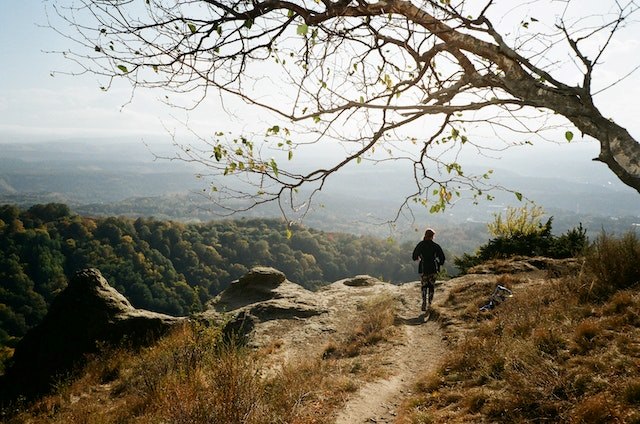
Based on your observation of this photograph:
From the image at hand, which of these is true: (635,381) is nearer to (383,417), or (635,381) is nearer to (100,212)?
(383,417)

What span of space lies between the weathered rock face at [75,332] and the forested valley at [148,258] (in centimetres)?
2614

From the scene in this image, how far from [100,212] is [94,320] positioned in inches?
7992

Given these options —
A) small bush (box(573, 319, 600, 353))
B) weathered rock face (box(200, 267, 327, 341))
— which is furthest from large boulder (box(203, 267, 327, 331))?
small bush (box(573, 319, 600, 353))

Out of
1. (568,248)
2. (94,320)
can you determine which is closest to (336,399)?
(94,320)

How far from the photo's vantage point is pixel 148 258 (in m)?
56.3

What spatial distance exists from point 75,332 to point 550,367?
12410 mm

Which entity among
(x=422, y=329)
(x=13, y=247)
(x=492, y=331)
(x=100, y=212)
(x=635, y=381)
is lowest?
(x=100, y=212)

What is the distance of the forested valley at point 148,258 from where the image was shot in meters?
45.6

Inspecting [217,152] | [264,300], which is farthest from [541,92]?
[264,300]

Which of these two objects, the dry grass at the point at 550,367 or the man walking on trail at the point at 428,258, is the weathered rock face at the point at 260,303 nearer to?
the man walking on trail at the point at 428,258

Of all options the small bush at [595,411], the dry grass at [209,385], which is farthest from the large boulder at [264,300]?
the small bush at [595,411]

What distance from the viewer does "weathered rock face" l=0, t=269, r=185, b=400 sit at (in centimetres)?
1060

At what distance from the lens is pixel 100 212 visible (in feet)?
606

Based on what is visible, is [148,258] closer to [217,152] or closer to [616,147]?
[217,152]
